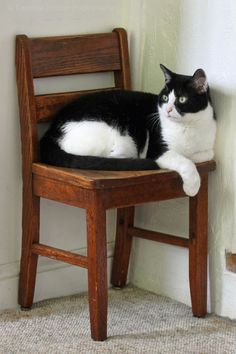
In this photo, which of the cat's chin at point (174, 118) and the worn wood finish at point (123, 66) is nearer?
the cat's chin at point (174, 118)

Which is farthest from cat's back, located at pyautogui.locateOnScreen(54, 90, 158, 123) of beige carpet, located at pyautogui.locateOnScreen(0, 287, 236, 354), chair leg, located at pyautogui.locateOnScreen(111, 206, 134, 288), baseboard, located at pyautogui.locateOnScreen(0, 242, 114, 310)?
beige carpet, located at pyautogui.locateOnScreen(0, 287, 236, 354)

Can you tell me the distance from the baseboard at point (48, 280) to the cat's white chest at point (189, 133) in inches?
22.1

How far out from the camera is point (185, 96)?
238 centimetres

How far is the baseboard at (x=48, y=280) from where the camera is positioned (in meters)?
2.57

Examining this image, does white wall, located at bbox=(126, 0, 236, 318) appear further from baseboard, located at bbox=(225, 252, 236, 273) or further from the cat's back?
the cat's back

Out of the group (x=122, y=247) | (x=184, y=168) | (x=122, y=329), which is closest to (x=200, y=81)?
(x=184, y=168)

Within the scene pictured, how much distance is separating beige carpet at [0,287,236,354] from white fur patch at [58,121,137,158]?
55 cm

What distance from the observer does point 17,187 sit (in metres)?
2.55

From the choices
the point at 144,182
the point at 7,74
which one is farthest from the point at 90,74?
the point at 144,182

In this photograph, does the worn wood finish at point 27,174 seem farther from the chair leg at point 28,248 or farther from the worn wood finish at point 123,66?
the worn wood finish at point 123,66

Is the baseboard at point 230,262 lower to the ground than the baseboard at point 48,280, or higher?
higher

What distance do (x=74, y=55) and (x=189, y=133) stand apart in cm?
47

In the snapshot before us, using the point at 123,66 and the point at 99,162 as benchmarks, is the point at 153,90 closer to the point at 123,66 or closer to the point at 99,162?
the point at 123,66

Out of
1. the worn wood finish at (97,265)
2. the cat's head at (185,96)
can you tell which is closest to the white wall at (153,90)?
the cat's head at (185,96)
